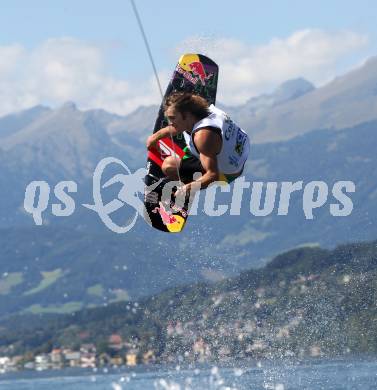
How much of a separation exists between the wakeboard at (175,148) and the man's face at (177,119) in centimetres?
244

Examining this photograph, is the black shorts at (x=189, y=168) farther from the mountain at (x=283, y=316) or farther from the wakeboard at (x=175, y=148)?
the mountain at (x=283, y=316)

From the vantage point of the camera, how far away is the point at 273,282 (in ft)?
623

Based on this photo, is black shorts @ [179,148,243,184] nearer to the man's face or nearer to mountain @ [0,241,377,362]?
the man's face

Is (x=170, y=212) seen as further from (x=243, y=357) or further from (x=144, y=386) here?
(x=243, y=357)

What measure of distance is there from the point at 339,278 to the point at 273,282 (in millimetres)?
36123

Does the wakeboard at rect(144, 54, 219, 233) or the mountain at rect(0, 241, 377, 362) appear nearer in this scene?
the wakeboard at rect(144, 54, 219, 233)

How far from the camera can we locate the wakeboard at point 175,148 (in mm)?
18141

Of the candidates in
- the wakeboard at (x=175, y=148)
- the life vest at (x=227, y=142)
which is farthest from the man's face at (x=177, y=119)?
the wakeboard at (x=175, y=148)

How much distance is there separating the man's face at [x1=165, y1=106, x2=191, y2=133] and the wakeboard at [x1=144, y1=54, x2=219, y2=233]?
2.44 metres

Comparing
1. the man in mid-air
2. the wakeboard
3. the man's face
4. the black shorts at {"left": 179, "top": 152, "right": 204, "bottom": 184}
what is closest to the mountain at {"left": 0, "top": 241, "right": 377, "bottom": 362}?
the wakeboard

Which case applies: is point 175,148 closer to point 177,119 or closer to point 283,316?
point 177,119

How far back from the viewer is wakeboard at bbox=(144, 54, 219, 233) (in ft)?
59.5

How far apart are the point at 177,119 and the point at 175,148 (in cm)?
395

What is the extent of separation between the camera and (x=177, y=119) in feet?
46.9
